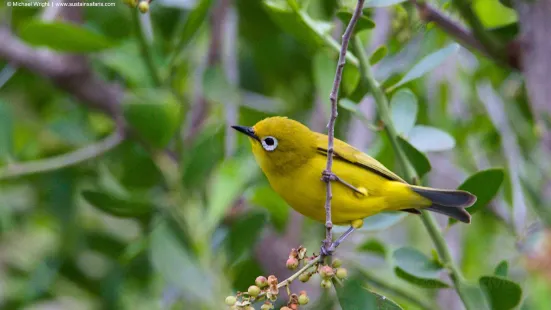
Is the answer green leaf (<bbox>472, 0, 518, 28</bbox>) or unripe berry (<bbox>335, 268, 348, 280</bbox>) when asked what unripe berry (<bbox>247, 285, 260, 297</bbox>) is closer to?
unripe berry (<bbox>335, 268, 348, 280</bbox>)

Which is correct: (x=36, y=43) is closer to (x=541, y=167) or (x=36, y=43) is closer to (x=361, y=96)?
(x=361, y=96)

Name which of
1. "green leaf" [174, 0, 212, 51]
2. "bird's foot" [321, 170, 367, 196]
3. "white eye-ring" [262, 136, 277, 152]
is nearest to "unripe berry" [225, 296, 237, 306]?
"bird's foot" [321, 170, 367, 196]

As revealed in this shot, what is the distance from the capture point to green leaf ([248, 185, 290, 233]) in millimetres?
2111

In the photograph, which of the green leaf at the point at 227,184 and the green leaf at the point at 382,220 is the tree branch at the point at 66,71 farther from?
the green leaf at the point at 382,220

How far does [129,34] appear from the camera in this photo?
102 inches

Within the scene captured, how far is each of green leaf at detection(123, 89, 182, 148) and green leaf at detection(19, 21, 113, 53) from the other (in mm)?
184

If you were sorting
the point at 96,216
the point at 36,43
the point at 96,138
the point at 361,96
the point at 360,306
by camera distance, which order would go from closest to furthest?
1. the point at 360,306
2. the point at 361,96
3. the point at 36,43
4. the point at 96,138
5. the point at 96,216

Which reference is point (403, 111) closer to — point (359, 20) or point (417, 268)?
point (359, 20)

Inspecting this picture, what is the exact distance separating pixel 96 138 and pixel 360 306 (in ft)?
4.72

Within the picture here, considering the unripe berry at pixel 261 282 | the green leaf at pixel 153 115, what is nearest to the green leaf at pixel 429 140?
the unripe berry at pixel 261 282

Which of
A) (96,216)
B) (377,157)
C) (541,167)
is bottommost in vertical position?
(541,167)

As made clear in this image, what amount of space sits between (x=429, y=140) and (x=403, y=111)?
84mm

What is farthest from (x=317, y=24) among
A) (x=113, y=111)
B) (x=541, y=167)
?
(x=113, y=111)

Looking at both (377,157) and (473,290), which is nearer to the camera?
(473,290)
